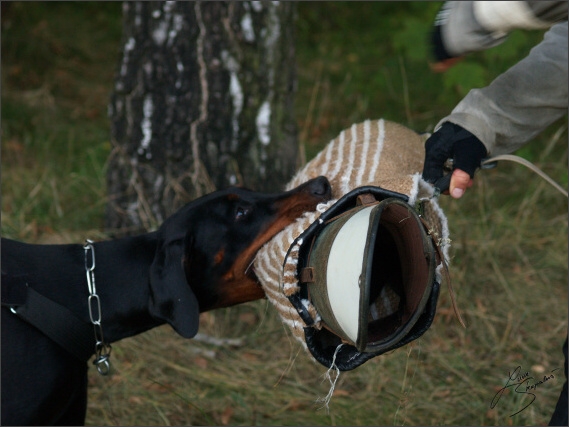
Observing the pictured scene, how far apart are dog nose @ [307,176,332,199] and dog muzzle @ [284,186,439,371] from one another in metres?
0.24

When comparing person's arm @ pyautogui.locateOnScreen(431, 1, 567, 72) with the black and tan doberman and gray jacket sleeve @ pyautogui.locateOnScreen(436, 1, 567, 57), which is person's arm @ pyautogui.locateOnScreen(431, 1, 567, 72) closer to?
gray jacket sleeve @ pyautogui.locateOnScreen(436, 1, 567, 57)

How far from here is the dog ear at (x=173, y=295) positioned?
254 centimetres

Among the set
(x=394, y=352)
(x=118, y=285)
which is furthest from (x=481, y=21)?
(x=394, y=352)

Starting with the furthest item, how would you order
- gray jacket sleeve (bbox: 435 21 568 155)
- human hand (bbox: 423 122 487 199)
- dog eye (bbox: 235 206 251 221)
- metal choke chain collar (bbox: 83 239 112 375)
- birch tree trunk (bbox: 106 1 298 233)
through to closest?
birch tree trunk (bbox: 106 1 298 233) < dog eye (bbox: 235 206 251 221) < metal choke chain collar (bbox: 83 239 112 375) < human hand (bbox: 423 122 487 199) < gray jacket sleeve (bbox: 435 21 568 155)

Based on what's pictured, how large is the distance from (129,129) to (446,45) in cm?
228

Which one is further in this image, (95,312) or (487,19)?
(95,312)

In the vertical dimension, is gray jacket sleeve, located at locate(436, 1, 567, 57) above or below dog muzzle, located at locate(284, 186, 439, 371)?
above

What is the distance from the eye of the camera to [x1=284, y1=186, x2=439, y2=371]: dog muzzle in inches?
76.0

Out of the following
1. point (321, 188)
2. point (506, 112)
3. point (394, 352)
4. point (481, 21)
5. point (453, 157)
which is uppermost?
point (481, 21)

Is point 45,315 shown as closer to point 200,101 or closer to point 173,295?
point 173,295

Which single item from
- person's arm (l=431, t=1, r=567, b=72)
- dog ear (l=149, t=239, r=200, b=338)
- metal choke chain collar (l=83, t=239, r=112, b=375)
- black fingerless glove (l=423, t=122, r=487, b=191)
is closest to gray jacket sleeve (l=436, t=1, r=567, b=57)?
person's arm (l=431, t=1, r=567, b=72)

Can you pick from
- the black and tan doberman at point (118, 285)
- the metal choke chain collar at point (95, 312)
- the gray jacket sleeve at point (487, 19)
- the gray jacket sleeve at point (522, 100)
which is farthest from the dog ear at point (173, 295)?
the gray jacket sleeve at point (487, 19)

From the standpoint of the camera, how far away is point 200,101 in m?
3.80

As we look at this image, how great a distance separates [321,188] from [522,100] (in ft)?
2.26
